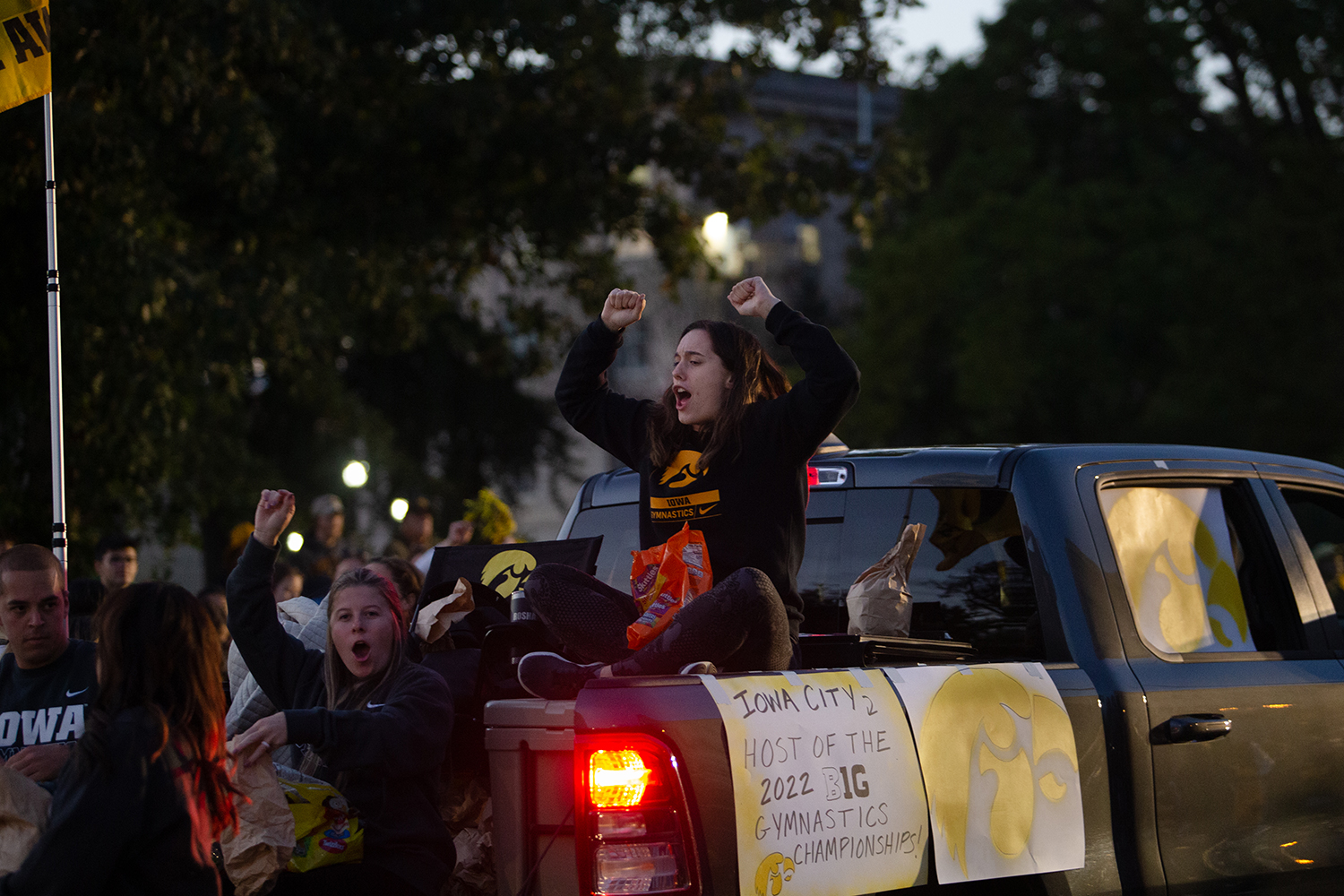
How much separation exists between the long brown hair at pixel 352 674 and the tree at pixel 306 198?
7293mm

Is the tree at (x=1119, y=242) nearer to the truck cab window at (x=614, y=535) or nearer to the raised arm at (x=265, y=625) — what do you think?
the truck cab window at (x=614, y=535)

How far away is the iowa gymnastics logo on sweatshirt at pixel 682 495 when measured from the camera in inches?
163

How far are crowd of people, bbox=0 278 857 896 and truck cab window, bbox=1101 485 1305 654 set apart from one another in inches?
39.9

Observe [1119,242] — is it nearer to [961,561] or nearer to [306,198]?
[306,198]

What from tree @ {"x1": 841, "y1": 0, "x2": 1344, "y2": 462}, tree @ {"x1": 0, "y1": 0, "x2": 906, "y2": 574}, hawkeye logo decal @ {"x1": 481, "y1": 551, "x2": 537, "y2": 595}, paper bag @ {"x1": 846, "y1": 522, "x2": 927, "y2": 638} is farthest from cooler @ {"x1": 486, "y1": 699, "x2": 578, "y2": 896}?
tree @ {"x1": 841, "y1": 0, "x2": 1344, "y2": 462}

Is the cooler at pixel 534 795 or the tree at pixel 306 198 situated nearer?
the cooler at pixel 534 795

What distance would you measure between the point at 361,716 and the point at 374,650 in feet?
1.29

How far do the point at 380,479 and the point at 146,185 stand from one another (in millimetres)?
9155

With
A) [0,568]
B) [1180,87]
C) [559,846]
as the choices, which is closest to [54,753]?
[0,568]

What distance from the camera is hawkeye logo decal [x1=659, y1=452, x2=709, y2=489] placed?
4.18 m

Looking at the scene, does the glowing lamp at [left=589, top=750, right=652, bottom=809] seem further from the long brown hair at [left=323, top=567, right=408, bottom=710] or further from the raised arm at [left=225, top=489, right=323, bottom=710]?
the raised arm at [left=225, top=489, right=323, bottom=710]

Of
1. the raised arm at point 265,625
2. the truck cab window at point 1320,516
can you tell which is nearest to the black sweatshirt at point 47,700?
the raised arm at point 265,625

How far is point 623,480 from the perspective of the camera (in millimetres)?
5371

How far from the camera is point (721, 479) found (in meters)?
4.13
